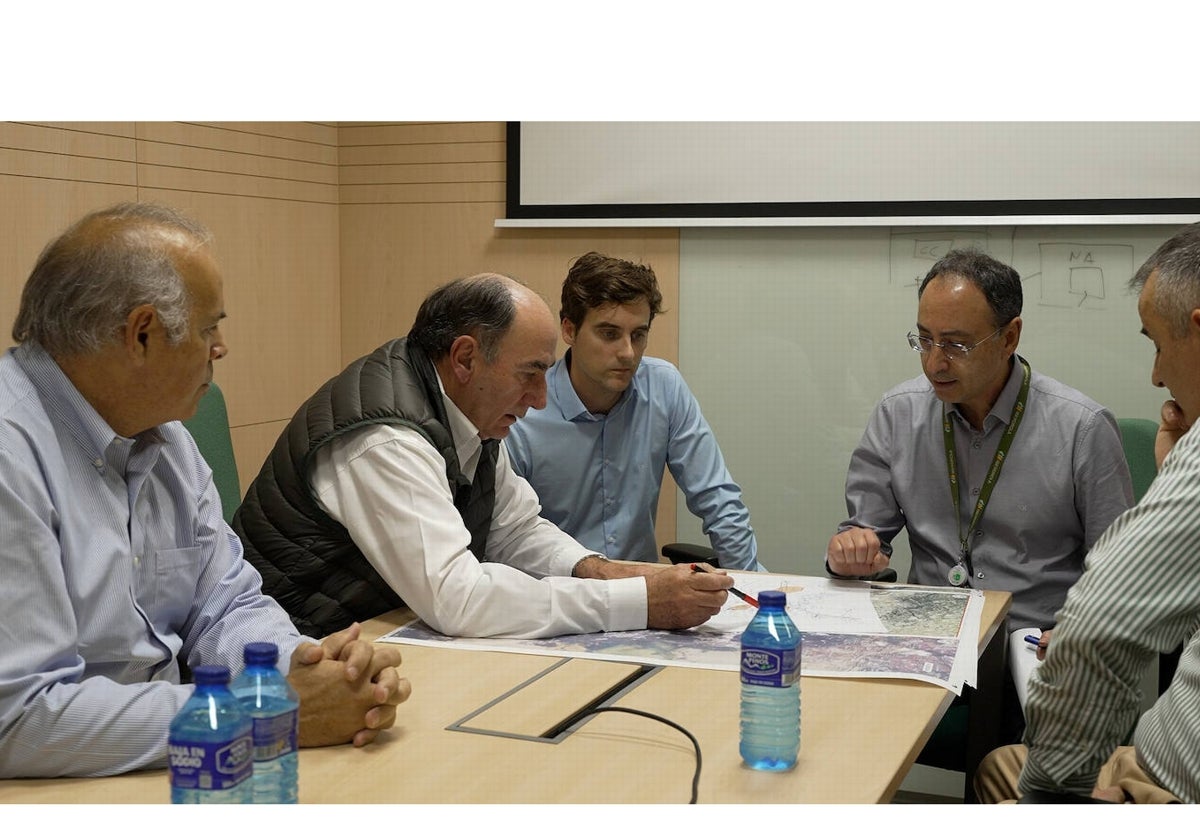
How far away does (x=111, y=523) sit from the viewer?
1.60m

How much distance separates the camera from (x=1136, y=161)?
370 cm

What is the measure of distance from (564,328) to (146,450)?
1731 mm

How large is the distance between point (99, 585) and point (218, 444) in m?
1.36

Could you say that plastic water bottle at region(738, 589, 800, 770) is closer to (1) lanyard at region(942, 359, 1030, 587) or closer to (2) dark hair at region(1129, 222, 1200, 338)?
(2) dark hair at region(1129, 222, 1200, 338)

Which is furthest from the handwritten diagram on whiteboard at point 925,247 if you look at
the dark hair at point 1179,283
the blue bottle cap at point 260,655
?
the blue bottle cap at point 260,655

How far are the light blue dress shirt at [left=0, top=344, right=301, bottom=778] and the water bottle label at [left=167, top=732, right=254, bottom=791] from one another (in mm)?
338

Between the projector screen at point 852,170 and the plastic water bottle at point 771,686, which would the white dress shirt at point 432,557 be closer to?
the plastic water bottle at point 771,686

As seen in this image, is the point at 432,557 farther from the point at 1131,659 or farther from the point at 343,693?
the point at 1131,659

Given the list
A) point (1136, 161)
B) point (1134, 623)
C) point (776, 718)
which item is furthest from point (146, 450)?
point (1136, 161)

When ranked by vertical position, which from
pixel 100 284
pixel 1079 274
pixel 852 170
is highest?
pixel 852 170

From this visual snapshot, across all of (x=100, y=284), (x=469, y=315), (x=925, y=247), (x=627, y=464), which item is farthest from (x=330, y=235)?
(x=100, y=284)

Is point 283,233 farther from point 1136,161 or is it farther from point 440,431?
point 1136,161

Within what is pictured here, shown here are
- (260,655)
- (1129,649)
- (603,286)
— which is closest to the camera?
(260,655)

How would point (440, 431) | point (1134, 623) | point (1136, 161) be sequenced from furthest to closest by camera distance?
1. point (1136, 161)
2. point (440, 431)
3. point (1134, 623)
